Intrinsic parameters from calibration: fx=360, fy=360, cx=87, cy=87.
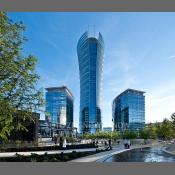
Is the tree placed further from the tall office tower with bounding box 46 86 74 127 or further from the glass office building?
the glass office building

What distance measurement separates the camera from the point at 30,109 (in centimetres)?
1886

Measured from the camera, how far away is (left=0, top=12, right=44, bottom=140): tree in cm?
1780

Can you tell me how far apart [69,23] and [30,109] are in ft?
58.4

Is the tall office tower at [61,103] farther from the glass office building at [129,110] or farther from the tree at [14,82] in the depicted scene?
the tree at [14,82]

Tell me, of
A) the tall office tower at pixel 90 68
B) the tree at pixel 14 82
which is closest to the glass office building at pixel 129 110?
the tall office tower at pixel 90 68

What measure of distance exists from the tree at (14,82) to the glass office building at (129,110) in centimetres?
12833

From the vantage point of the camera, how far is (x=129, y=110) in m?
153

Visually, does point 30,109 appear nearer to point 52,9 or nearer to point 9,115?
point 9,115

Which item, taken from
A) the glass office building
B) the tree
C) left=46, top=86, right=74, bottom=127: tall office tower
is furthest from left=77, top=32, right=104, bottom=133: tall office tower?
the tree

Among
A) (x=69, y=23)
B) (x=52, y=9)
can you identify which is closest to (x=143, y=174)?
(x=52, y=9)

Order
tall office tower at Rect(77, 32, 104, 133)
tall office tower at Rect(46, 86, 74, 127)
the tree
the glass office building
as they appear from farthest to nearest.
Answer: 1. the glass office building
2. tall office tower at Rect(77, 32, 104, 133)
3. tall office tower at Rect(46, 86, 74, 127)
4. the tree

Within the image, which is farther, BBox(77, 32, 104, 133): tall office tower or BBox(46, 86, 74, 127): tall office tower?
BBox(77, 32, 104, 133): tall office tower

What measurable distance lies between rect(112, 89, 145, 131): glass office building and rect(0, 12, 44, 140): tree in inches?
5053

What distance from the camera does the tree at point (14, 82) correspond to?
17797 millimetres
